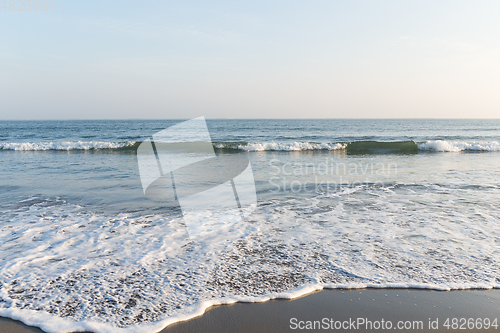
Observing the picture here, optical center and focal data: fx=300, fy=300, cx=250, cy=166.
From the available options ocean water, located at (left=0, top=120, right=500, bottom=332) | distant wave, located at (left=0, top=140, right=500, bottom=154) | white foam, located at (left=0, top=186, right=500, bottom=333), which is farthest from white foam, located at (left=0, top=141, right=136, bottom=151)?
white foam, located at (left=0, top=186, right=500, bottom=333)

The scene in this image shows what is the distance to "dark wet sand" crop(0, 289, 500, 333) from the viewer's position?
8.07ft

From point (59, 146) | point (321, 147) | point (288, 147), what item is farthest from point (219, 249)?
point (59, 146)

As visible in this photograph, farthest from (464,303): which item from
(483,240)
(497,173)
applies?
(497,173)

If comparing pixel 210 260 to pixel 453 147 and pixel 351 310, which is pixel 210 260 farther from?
pixel 453 147

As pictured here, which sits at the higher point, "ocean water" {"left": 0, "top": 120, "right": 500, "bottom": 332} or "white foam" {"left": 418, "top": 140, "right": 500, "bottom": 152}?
"white foam" {"left": 418, "top": 140, "right": 500, "bottom": 152}

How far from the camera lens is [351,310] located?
268cm

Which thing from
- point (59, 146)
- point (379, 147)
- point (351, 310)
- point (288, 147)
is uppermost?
point (59, 146)

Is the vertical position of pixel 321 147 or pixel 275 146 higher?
pixel 275 146

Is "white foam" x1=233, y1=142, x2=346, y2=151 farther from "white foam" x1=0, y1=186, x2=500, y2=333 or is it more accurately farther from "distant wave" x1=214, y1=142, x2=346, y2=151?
"white foam" x1=0, y1=186, x2=500, y2=333

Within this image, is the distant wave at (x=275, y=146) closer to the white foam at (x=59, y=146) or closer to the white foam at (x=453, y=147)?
the white foam at (x=453, y=147)

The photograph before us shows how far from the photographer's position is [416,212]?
18.2 feet

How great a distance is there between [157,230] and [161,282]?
169 cm

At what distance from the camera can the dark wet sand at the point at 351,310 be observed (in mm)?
2459

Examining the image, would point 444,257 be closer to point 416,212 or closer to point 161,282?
point 416,212
